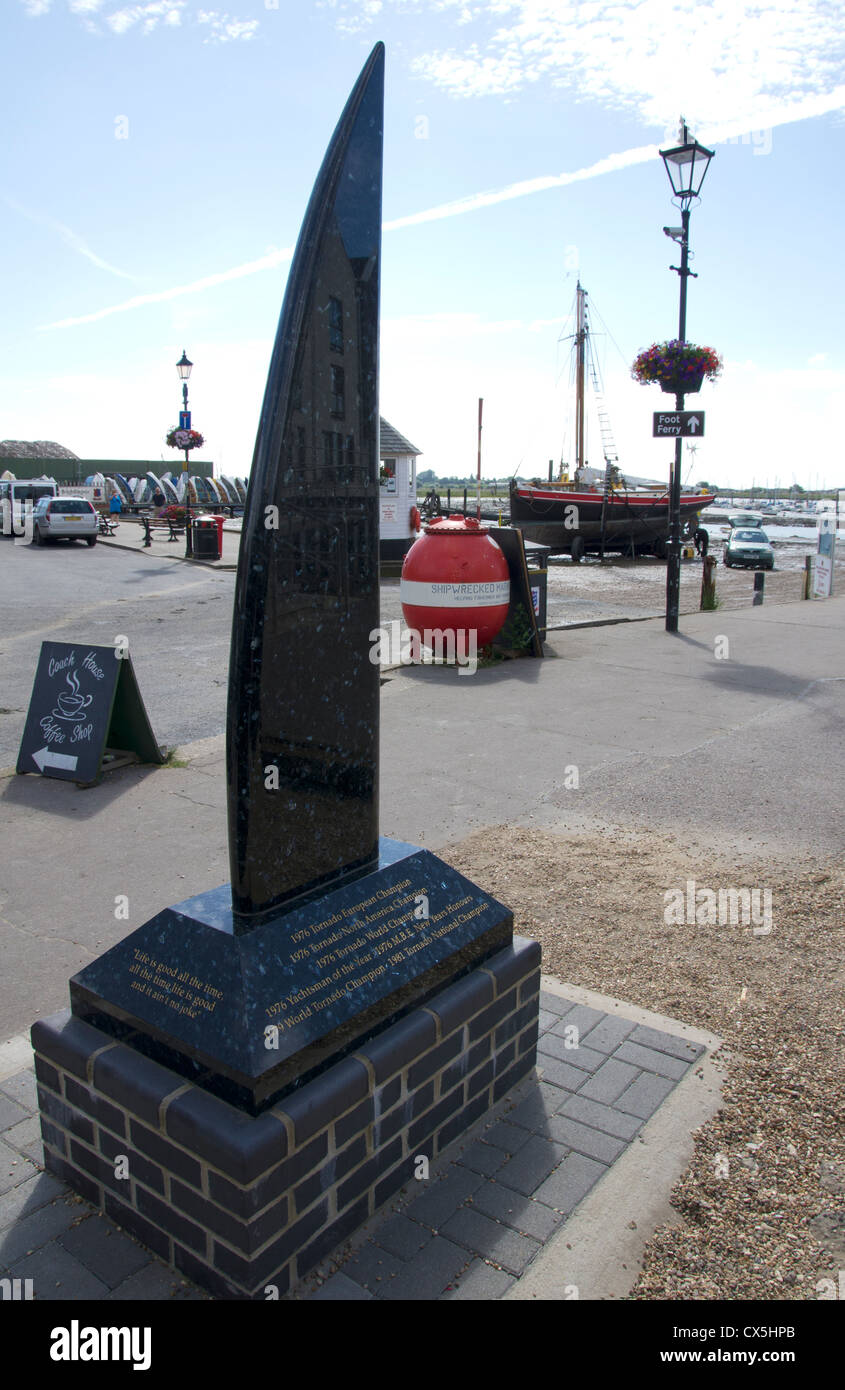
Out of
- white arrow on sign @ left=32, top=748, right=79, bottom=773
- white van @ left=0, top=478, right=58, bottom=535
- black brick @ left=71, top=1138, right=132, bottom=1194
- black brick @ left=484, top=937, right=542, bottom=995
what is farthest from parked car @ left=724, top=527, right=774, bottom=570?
black brick @ left=71, top=1138, right=132, bottom=1194

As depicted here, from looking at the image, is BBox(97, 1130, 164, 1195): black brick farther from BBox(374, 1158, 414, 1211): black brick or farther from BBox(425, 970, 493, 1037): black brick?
BBox(425, 970, 493, 1037): black brick

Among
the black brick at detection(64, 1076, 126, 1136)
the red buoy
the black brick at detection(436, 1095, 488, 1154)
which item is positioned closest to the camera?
the black brick at detection(64, 1076, 126, 1136)

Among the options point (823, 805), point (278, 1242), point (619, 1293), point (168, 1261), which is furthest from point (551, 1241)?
point (823, 805)

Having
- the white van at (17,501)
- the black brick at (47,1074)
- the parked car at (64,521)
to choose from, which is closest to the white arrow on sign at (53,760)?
the black brick at (47,1074)

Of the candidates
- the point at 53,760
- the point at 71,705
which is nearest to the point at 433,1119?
the point at 53,760

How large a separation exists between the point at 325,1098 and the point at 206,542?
22387 mm

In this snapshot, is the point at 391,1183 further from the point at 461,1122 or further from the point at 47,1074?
the point at 47,1074

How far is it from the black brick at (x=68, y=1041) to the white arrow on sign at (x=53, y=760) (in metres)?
4.01

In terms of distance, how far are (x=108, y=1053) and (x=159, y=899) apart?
2.09m

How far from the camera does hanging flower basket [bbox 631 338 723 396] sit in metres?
12.4

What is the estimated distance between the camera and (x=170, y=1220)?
2.38 m

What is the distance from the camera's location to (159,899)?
457cm

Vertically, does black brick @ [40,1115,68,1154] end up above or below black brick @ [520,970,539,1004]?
below
